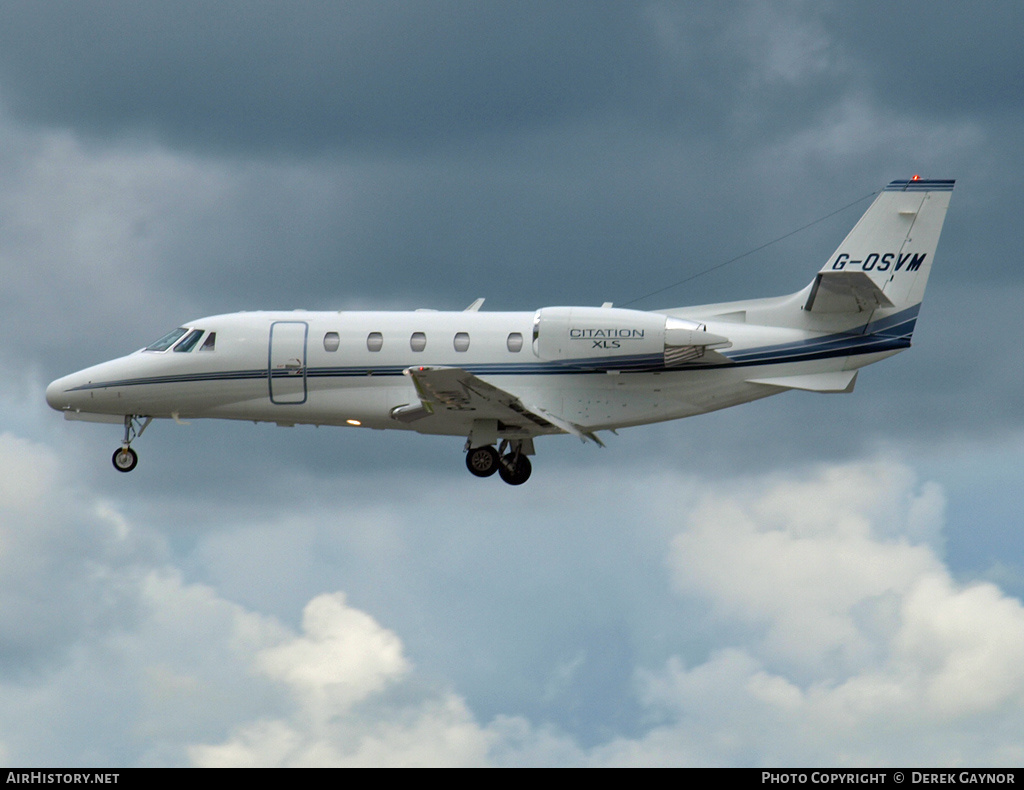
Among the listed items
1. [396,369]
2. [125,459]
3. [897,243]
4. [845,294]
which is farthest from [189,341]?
[897,243]

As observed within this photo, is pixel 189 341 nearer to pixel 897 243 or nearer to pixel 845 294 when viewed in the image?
pixel 845 294

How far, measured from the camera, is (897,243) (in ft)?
120

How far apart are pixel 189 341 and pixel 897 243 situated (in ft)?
53.8

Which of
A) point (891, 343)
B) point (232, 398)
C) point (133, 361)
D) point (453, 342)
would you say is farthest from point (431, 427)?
point (891, 343)

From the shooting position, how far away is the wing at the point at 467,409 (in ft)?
114

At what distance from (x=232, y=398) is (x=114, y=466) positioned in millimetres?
3897

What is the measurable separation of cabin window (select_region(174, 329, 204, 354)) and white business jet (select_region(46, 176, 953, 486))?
3.2 inches

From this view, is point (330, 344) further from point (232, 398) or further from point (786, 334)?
point (786, 334)

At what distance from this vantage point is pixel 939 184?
36500mm

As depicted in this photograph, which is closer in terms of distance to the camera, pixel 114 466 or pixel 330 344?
pixel 330 344

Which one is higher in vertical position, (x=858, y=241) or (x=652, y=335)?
(x=858, y=241)

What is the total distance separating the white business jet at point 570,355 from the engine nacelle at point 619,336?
0.10 feet

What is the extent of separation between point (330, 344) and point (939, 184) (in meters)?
14.1

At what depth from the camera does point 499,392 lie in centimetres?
3522
